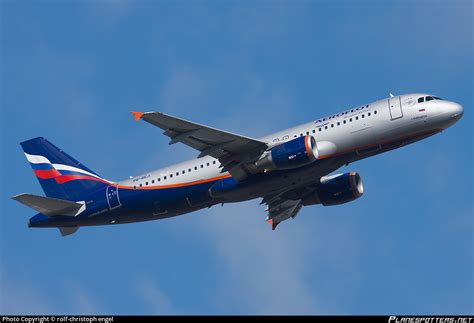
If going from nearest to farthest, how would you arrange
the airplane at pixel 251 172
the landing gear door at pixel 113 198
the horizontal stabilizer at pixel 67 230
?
the airplane at pixel 251 172, the landing gear door at pixel 113 198, the horizontal stabilizer at pixel 67 230

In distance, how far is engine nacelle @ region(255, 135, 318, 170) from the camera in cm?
5725

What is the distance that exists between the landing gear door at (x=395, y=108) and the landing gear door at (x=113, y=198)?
66.6 ft

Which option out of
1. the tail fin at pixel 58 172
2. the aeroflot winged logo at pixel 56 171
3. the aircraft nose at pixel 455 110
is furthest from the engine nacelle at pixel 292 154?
the aeroflot winged logo at pixel 56 171

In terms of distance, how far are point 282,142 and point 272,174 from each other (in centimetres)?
235

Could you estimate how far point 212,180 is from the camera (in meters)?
61.2

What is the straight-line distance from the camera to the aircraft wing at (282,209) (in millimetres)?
67062

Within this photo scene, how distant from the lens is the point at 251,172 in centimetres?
5953

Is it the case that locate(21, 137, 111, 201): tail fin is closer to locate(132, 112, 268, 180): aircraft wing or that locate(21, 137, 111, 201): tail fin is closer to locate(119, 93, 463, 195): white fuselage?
locate(132, 112, 268, 180): aircraft wing

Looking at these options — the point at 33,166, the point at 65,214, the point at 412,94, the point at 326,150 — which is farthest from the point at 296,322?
the point at 33,166

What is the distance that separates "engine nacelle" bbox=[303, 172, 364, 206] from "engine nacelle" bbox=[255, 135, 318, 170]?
8.56m

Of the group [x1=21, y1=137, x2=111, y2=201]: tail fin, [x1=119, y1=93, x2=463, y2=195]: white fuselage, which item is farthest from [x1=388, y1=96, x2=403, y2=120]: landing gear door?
[x1=21, y1=137, x2=111, y2=201]: tail fin

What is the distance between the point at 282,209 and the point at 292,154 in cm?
1079

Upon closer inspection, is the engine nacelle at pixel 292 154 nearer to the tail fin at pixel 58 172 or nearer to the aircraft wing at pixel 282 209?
the aircraft wing at pixel 282 209

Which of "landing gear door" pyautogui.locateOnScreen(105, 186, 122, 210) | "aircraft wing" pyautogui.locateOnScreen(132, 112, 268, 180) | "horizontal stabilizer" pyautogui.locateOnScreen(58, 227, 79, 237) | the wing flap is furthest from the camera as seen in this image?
"horizontal stabilizer" pyautogui.locateOnScreen(58, 227, 79, 237)
